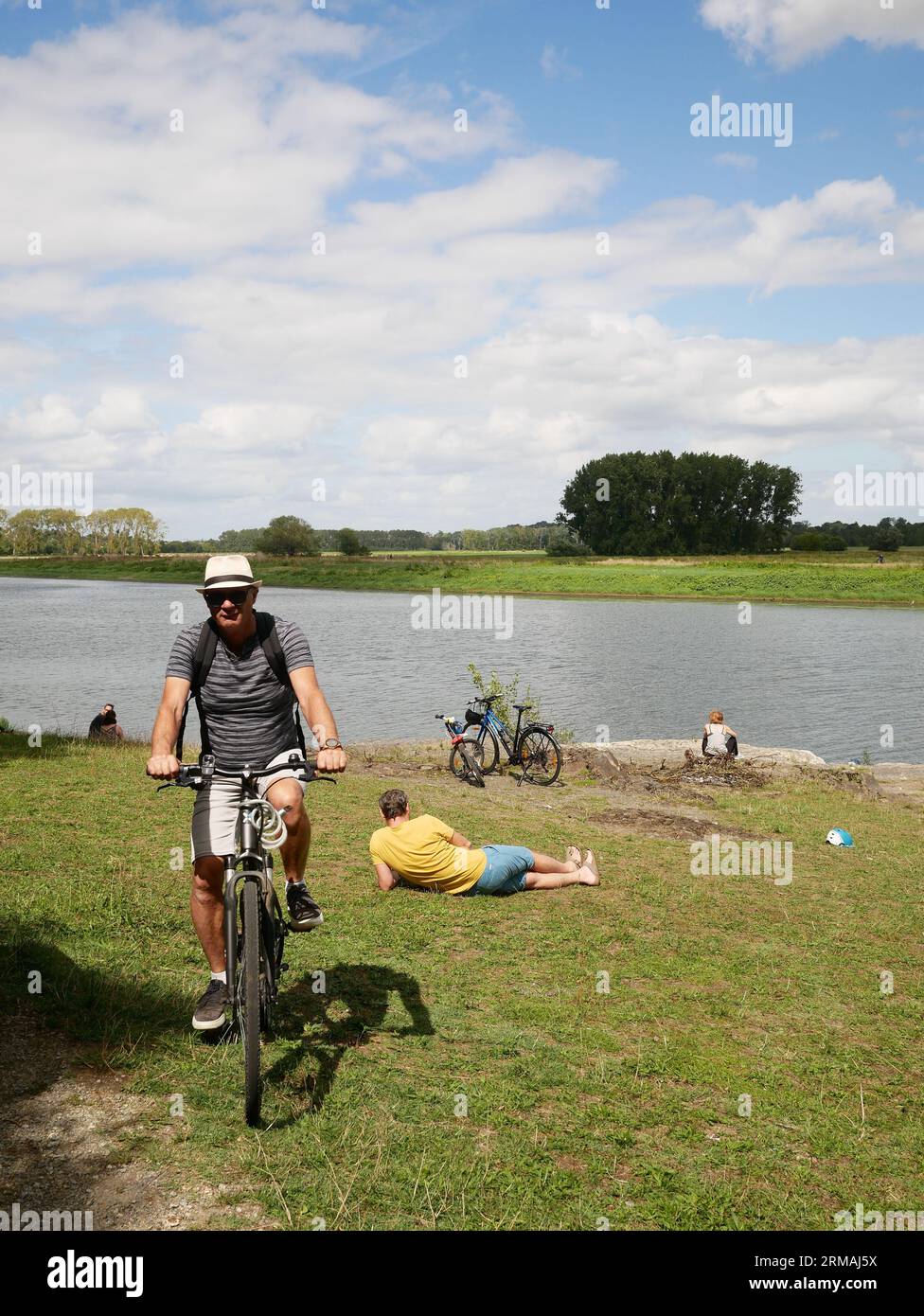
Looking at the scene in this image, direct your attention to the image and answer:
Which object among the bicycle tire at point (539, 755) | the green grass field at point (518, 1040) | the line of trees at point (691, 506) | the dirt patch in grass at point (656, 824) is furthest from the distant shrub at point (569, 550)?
the green grass field at point (518, 1040)

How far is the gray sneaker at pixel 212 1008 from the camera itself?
16.7 ft

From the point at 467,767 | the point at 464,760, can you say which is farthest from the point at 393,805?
the point at 467,767

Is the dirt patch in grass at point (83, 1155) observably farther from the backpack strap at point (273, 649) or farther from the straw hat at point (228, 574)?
the straw hat at point (228, 574)

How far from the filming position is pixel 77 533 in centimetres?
17825

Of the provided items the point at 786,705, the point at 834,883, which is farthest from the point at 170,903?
the point at 786,705

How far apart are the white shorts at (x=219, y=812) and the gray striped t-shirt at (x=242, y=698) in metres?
0.14

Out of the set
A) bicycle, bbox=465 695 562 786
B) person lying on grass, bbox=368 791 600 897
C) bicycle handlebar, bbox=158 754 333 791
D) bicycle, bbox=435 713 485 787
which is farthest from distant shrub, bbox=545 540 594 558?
bicycle handlebar, bbox=158 754 333 791

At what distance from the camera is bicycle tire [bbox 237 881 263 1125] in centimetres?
435

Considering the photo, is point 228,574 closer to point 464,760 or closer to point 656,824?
point 656,824

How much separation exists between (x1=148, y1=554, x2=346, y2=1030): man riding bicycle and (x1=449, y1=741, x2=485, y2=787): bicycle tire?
1206 cm

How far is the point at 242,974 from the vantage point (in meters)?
4.65

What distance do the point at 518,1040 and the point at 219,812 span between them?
91.5 inches
